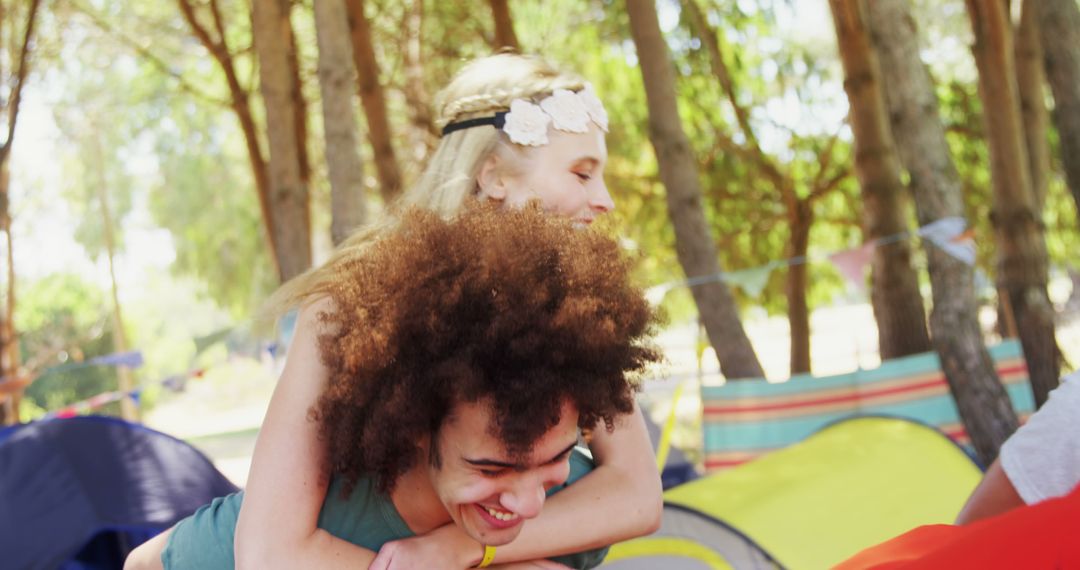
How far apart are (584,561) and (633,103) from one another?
32.6ft

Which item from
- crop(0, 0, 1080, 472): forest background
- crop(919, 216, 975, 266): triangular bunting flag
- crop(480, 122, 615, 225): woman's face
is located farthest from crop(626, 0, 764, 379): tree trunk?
crop(480, 122, 615, 225): woman's face

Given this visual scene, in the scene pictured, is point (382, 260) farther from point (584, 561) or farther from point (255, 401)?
point (255, 401)

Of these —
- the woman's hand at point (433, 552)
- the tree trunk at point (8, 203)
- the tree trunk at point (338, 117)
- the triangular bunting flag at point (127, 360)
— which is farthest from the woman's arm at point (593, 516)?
the triangular bunting flag at point (127, 360)

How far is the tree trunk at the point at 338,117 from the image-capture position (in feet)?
15.0

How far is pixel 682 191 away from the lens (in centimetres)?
555

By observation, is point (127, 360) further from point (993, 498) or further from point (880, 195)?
point (993, 498)

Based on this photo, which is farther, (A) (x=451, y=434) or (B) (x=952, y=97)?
(B) (x=952, y=97)

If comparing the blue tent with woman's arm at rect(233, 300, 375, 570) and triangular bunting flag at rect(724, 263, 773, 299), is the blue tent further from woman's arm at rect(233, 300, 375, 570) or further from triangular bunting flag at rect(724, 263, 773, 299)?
triangular bunting flag at rect(724, 263, 773, 299)

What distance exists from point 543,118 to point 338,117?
2.60m

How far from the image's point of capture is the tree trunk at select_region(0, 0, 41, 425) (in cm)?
675

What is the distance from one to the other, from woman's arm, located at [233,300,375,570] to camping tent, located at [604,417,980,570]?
118 centimetres

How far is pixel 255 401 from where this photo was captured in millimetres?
26391

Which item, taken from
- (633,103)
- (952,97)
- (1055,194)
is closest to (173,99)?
(633,103)

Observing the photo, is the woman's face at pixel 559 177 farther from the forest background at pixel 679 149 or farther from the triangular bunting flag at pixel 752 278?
the triangular bunting flag at pixel 752 278
